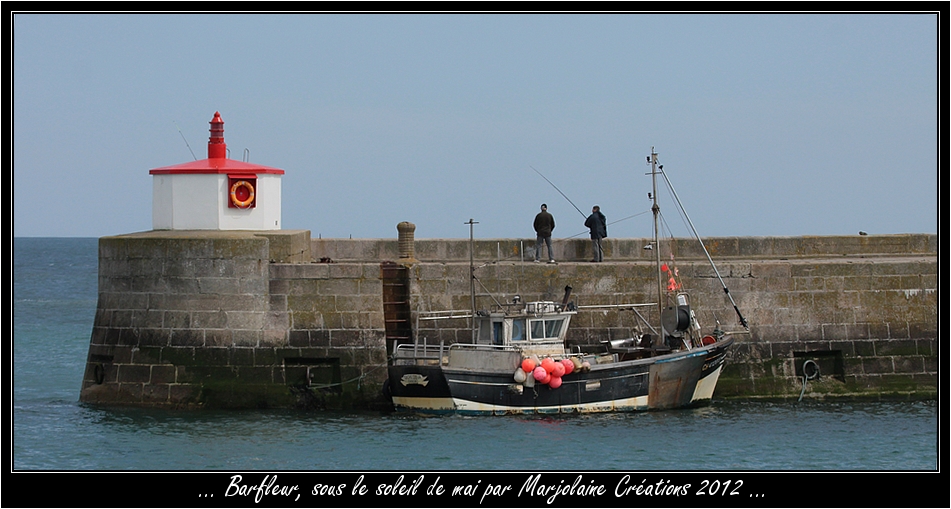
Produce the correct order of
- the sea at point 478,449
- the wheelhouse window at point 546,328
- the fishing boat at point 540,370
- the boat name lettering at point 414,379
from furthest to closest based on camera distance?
the wheelhouse window at point 546,328, the boat name lettering at point 414,379, the fishing boat at point 540,370, the sea at point 478,449

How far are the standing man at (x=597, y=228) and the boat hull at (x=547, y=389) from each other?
11.5 ft

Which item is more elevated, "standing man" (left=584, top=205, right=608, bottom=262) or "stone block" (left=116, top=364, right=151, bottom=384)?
"standing man" (left=584, top=205, right=608, bottom=262)

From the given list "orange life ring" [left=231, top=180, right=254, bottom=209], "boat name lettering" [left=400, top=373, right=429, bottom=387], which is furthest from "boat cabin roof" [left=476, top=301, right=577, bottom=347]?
"orange life ring" [left=231, top=180, right=254, bottom=209]

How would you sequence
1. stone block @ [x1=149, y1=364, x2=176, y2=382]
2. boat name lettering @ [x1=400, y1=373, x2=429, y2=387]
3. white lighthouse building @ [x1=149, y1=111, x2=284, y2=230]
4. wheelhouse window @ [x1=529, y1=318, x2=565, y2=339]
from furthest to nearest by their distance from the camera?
white lighthouse building @ [x1=149, y1=111, x2=284, y2=230]
stone block @ [x1=149, y1=364, x2=176, y2=382]
wheelhouse window @ [x1=529, y1=318, x2=565, y2=339]
boat name lettering @ [x1=400, y1=373, x2=429, y2=387]

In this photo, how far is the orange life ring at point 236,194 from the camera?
26.0 m

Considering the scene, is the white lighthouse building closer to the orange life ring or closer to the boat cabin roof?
the orange life ring

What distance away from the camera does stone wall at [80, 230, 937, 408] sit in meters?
24.1

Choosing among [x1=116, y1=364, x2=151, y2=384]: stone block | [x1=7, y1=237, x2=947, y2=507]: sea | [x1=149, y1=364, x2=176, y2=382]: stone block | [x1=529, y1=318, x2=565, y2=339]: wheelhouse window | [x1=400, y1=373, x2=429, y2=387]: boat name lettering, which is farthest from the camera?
[x1=116, y1=364, x2=151, y2=384]: stone block

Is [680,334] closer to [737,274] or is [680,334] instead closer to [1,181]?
[737,274]

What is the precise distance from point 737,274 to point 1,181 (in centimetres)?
1251

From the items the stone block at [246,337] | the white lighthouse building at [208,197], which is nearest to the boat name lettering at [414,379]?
the stone block at [246,337]

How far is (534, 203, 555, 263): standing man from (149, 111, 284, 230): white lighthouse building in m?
4.90

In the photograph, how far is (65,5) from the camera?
1895 centimetres

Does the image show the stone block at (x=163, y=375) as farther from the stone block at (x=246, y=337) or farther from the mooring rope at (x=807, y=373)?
the mooring rope at (x=807, y=373)
